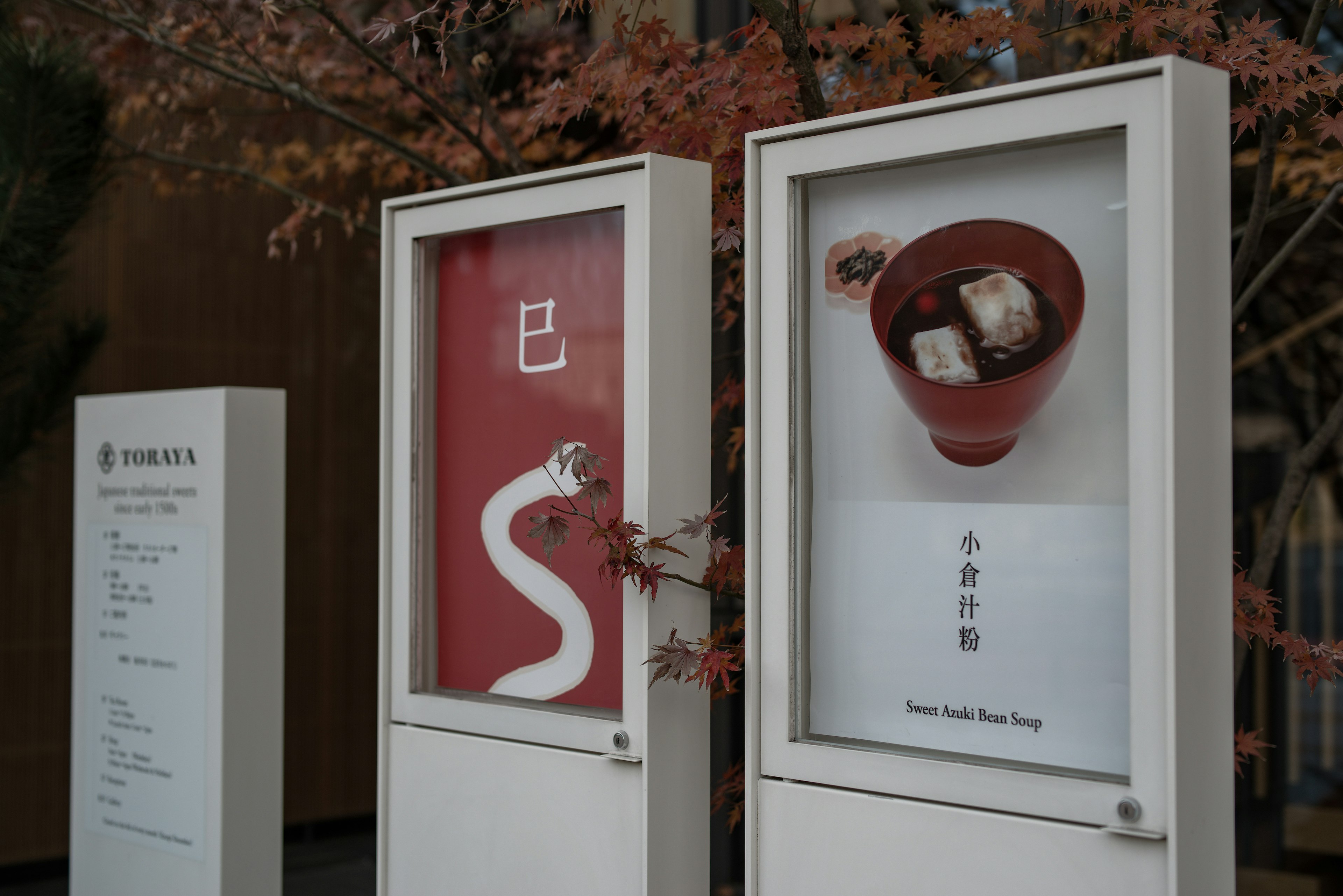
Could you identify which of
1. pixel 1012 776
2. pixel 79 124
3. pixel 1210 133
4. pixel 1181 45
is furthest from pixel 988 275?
pixel 79 124

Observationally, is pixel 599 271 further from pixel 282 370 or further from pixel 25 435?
pixel 282 370

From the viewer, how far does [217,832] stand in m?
3.84

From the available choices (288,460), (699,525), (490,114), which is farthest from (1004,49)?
(288,460)

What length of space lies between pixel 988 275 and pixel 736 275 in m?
1.96

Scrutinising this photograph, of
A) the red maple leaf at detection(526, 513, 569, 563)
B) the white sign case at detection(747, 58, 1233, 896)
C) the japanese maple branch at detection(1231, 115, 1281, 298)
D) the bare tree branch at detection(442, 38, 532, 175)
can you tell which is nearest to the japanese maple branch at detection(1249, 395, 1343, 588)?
the japanese maple branch at detection(1231, 115, 1281, 298)

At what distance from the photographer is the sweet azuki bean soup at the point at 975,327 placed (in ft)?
6.89

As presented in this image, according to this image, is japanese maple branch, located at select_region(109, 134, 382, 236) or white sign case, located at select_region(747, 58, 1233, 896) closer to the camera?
white sign case, located at select_region(747, 58, 1233, 896)

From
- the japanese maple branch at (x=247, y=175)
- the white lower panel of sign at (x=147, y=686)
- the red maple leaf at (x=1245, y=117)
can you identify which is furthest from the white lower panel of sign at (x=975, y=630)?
the japanese maple branch at (x=247, y=175)

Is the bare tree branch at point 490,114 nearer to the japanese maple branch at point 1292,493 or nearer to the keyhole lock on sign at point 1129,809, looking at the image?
the japanese maple branch at point 1292,493

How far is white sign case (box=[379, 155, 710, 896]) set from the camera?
2.54 m

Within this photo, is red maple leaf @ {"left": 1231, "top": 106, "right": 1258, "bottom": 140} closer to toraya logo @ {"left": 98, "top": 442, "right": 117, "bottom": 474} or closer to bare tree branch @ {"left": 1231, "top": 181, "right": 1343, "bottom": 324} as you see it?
bare tree branch @ {"left": 1231, "top": 181, "right": 1343, "bottom": 324}

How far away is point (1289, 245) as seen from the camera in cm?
321

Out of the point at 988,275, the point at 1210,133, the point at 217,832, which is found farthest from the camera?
the point at 217,832

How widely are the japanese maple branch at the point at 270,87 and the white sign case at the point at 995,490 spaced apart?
232 cm
